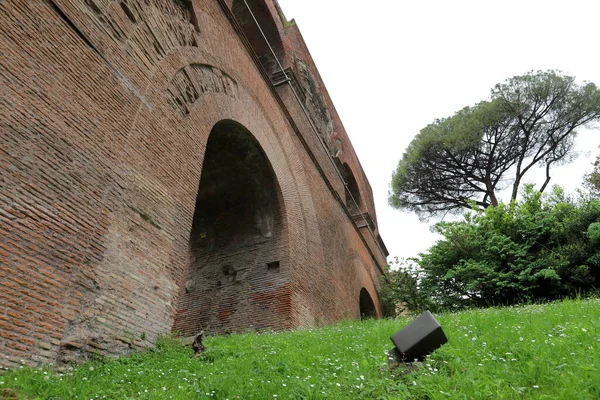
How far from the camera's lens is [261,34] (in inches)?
374

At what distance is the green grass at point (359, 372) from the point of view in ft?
7.23

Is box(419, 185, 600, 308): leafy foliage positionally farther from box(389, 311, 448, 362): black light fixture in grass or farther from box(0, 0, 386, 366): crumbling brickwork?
box(389, 311, 448, 362): black light fixture in grass

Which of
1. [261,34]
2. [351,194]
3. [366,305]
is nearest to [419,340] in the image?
[261,34]

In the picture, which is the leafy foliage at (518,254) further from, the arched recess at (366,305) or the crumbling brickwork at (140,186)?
the crumbling brickwork at (140,186)

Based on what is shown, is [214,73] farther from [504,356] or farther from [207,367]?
[504,356]

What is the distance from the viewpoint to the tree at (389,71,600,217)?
50.8ft

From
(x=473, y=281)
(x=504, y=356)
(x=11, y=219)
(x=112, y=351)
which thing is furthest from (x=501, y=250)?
(x=11, y=219)

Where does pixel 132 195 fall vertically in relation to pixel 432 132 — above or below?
below

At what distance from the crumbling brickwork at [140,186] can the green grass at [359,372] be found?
0.28 meters

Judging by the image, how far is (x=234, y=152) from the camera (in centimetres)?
702

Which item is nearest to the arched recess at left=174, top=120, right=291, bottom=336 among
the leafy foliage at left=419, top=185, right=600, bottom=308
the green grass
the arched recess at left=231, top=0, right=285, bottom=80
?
the green grass

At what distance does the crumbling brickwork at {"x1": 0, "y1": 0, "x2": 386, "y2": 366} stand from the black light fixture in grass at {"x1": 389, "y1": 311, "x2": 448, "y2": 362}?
2145mm

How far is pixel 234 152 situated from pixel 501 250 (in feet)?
19.5

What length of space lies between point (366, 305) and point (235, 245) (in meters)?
6.83
